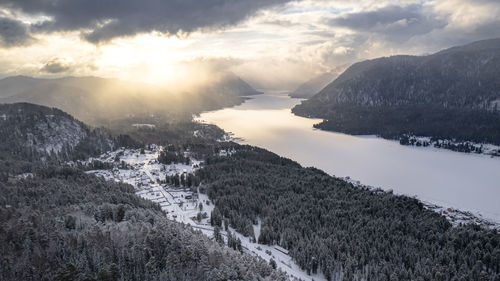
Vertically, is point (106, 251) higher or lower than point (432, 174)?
higher

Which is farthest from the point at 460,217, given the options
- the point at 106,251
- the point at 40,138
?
the point at 40,138

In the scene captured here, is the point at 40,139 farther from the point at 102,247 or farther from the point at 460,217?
the point at 460,217

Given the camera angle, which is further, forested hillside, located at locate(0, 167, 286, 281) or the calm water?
the calm water

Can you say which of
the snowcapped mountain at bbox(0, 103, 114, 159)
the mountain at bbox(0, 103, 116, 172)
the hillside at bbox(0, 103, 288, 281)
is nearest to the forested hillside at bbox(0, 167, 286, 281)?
the hillside at bbox(0, 103, 288, 281)

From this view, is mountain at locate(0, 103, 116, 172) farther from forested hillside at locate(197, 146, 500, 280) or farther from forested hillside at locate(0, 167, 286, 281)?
forested hillside at locate(0, 167, 286, 281)

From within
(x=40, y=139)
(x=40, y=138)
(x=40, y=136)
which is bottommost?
(x=40, y=139)

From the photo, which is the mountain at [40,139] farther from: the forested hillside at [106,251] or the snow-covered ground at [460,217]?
the snow-covered ground at [460,217]

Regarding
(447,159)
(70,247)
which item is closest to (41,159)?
(70,247)
